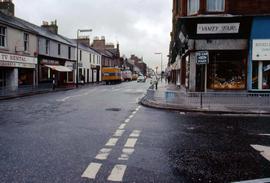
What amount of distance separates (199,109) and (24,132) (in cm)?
912

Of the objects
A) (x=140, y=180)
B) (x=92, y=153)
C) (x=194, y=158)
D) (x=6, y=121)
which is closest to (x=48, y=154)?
(x=92, y=153)

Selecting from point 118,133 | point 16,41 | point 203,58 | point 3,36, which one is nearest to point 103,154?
point 118,133

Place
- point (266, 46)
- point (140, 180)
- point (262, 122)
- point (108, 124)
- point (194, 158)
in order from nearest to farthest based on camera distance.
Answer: point (140, 180), point (194, 158), point (108, 124), point (262, 122), point (266, 46)

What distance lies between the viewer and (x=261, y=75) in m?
22.2

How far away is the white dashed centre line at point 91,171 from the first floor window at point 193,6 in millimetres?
19553

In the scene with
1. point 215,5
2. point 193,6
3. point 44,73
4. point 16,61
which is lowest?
point 44,73

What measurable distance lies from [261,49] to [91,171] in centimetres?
1944

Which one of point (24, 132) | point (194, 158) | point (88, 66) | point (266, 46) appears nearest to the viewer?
point (194, 158)

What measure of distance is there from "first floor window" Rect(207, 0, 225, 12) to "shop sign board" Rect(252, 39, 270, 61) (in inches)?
139

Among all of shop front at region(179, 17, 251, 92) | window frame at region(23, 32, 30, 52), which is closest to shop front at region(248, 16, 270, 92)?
shop front at region(179, 17, 251, 92)

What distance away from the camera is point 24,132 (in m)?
9.26

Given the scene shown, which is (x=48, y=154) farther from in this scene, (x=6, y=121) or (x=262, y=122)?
(x=262, y=122)

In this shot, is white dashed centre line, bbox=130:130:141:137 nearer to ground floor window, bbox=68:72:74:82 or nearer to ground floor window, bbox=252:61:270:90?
ground floor window, bbox=252:61:270:90

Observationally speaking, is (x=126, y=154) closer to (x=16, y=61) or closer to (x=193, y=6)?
(x=193, y=6)
